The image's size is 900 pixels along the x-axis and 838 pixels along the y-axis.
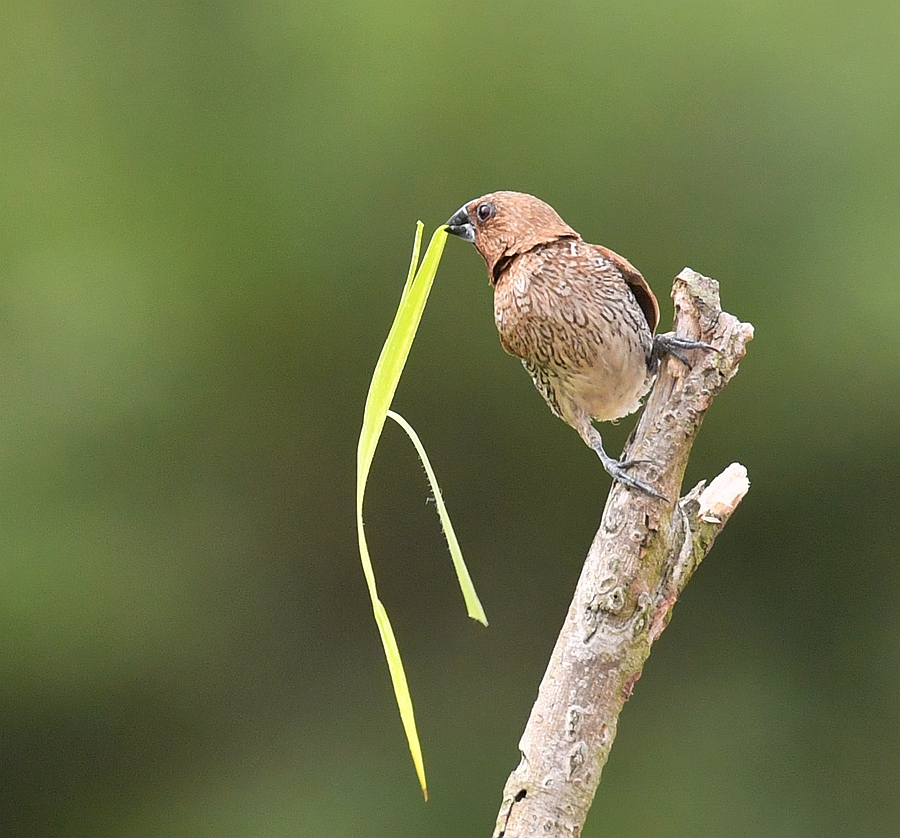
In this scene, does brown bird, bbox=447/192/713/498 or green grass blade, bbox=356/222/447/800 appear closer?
green grass blade, bbox=356/222/447/800

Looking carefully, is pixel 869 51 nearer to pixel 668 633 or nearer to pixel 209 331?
pixel 668 633

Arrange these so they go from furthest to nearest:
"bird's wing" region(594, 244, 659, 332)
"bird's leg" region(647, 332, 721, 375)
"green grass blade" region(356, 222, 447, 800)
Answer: "bird's wing" region(594, 244, 659, 332) → "bird's leg" region(647, 332, 721, 375) → "green grass blade" region(356, 222, 447, 800)

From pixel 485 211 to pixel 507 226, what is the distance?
1.3 inches

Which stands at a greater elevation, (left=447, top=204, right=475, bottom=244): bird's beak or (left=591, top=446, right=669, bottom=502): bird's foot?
(left=447, top=204, right=475, bottom=244): bird's beak

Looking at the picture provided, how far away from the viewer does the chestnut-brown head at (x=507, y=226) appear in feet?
3.95

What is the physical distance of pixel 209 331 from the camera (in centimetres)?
225

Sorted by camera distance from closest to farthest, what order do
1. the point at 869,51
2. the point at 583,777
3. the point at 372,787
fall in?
1. the point at 583,777
2. the point at 869,51
3. the point at 372,787

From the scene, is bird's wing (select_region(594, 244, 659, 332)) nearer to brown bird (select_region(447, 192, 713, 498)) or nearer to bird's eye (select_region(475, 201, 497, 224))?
brown bird (select_region(447, 192, 713, 498))

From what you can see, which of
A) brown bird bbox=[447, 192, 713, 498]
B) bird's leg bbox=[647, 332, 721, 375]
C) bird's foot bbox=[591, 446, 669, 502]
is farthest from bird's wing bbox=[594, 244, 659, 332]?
bird's foot bbox=[591, 446, 669, 502]

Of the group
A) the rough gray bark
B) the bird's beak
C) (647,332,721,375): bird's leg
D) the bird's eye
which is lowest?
the rough gray bark

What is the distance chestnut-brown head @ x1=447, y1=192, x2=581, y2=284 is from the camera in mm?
1205

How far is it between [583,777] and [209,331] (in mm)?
1471

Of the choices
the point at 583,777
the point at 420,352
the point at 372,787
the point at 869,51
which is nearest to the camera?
the point at 583,777

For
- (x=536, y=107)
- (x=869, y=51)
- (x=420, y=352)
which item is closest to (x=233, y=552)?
(x=420, y=352)
